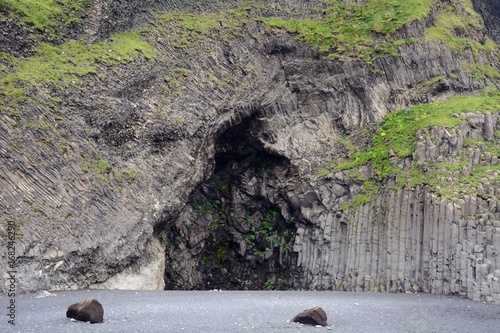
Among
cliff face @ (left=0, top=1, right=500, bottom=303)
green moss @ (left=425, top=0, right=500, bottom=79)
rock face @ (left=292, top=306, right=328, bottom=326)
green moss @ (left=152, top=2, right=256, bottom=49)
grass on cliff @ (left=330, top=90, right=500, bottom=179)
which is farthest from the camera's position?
green moss @ (left=425, top=0, right=500, bottom=79)

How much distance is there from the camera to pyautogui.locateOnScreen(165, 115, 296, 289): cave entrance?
26.6m

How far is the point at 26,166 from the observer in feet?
67.7

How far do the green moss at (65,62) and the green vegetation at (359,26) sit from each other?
25.4ft

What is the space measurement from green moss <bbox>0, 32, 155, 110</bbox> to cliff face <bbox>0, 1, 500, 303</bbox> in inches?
5.3

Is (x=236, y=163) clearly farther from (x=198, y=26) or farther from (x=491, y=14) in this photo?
(x=491, y=14)

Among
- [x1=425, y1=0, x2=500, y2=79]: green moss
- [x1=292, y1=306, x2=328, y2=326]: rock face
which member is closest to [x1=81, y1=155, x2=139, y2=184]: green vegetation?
[x1=292, y1=306, x2=328, y2=326]: rock face

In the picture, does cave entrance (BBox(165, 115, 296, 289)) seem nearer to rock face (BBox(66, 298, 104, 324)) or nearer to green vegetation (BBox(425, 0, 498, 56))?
green vegetation (BBox(425, 0, 498, 56))

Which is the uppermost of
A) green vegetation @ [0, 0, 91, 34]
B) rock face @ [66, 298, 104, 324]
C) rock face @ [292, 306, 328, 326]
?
green vegetation @ [0, 0, 91, 34]

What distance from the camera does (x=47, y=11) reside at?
83.6 ft

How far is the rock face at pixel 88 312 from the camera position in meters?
13.0

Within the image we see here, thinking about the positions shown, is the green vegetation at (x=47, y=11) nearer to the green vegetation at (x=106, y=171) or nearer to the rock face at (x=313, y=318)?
the green vegetation at (x=106, y=171)

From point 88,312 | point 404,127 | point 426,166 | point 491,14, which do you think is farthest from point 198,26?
point 491,14

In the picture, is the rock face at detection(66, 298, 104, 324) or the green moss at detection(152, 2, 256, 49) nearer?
the rock face at detection(66, 298, 104, 324)

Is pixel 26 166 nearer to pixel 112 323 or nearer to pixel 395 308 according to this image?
pixel 112 323
